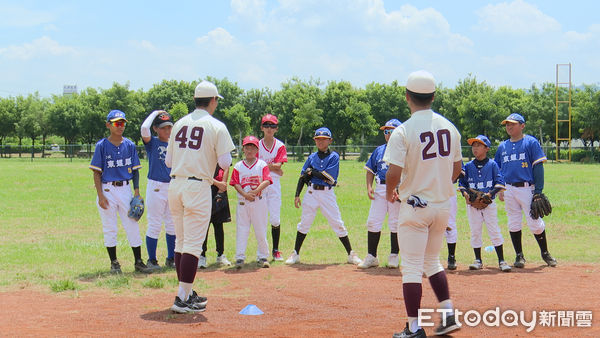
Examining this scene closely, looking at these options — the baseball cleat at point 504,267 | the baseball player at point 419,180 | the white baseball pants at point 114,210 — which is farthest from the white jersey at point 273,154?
the baseball player at point 419,180

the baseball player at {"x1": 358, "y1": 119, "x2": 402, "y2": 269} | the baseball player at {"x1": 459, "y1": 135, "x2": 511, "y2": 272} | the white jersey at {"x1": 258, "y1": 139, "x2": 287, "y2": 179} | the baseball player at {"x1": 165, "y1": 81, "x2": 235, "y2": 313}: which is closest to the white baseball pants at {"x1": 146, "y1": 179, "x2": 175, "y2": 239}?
the white jersey at {"x1": 258, "y1": 139, "x2": 287, "y2": 179}

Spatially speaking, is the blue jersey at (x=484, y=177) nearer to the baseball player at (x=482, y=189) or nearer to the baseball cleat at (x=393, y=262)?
the baseball player at (x=482, y=189)

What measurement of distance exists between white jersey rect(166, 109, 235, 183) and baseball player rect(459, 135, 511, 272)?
14.2ft

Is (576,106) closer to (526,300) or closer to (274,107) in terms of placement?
(274,107)

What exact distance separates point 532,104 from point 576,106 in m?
4.45

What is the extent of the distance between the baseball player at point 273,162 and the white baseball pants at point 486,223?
3146mm

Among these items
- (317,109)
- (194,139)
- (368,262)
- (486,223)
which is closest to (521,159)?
(486,223)

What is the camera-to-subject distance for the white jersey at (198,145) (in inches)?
231

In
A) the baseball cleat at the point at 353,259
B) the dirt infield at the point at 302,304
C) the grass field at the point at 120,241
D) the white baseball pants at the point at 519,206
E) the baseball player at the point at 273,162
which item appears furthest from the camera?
the baseball player at the point at 273,162

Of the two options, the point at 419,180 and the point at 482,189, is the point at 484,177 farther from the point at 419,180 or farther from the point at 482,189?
the point at 419,180

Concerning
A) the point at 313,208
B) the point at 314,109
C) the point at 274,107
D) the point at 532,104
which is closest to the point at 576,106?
the point at 532,104

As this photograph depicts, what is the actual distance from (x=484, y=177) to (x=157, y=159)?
5.08 meters

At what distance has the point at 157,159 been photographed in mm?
8391

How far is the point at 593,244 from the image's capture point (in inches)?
422
